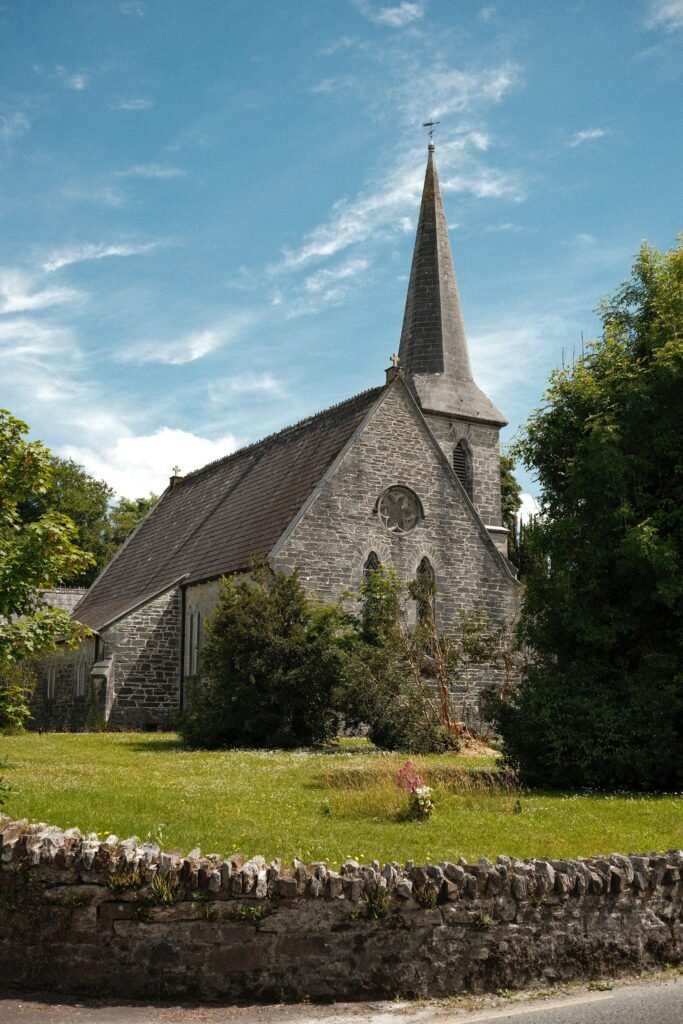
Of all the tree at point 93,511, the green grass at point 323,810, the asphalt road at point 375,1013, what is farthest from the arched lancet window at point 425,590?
the tree at point 93,511

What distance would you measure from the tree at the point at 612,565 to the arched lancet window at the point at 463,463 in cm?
2054

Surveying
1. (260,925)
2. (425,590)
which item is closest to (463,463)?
(425,590)

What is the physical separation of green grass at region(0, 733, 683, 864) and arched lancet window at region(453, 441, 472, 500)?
76.1 ft

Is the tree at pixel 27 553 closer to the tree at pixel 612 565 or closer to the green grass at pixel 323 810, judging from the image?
the green grass at pixel 323 810

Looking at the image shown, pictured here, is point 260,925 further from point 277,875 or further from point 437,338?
point 437,338

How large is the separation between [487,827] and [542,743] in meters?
4.34

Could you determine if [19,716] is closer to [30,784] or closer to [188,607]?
[30,784]

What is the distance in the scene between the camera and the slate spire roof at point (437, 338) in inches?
1567

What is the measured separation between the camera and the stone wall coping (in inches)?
278

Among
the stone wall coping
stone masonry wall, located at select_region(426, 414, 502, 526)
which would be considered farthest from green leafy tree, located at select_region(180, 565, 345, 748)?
stone masonry wall, located at select_region(426, 414, 502, 526)

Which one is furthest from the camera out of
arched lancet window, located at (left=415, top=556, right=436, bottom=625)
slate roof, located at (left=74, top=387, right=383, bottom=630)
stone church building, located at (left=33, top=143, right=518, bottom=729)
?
slate roof, located at (left=74, top=387, right=383, bottom=630)

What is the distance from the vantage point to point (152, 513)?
43.4 m

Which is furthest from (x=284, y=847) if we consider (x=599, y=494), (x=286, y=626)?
(x=286, y=626)

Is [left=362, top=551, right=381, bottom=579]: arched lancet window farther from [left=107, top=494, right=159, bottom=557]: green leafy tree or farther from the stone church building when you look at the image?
[left=107, top=494, right=159, bottom=557]: green leafy tree
